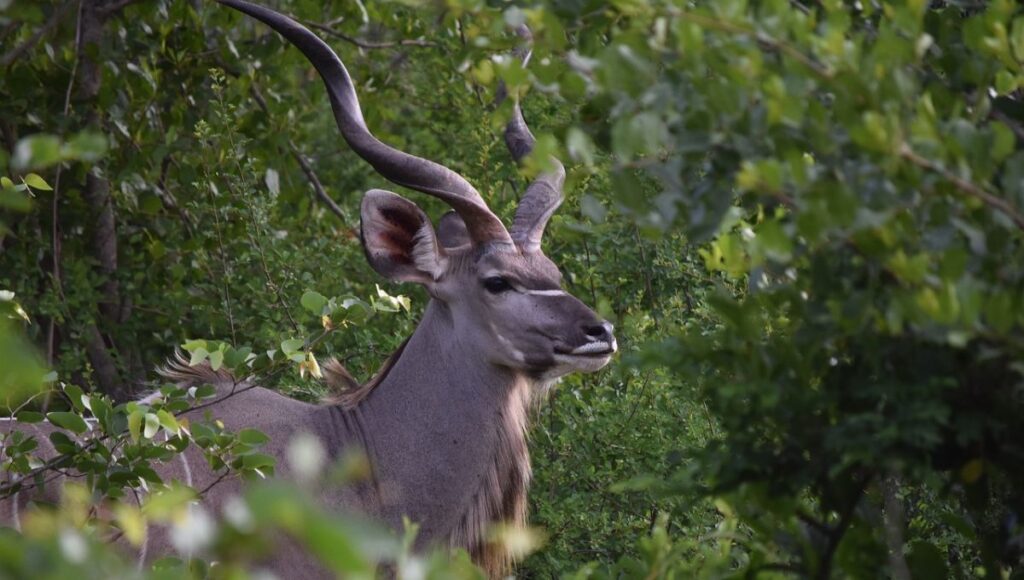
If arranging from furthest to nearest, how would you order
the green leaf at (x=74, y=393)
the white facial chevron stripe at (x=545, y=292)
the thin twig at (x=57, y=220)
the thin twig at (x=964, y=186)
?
the thin twig at (x=57, y=220) < the white facial chevron stripe at (x=545, y=292) < the green leaf at (x=74, y=393) < the thin twig at (x=964, y=186)

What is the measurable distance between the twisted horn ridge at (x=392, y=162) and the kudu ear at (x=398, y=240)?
0.42 feet

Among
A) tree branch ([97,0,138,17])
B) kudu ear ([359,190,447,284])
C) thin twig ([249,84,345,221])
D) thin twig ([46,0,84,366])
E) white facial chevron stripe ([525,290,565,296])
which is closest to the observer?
white facial chevron stripe ([525,290,565,296])

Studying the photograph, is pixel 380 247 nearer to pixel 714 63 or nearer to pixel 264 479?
pixel 264 479

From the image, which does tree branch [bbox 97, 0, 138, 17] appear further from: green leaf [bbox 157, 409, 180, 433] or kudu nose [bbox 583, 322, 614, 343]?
green leaf [bbox 157, 409, 180, 433]

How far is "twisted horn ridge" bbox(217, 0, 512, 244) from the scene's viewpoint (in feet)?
14.2

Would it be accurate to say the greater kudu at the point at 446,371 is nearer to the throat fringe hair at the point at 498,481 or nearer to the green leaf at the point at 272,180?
the throat fringe hair at the point at 498,481

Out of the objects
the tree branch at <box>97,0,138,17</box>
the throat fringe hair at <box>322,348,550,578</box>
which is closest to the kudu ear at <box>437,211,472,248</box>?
the throat fringe hair at <box>322,348,550,578</box>

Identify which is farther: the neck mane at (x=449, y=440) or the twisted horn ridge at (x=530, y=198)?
the twisted horn ridge at (x=530, y=198)

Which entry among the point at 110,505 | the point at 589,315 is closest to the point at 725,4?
the point at 110,505

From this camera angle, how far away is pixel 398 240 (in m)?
4.57

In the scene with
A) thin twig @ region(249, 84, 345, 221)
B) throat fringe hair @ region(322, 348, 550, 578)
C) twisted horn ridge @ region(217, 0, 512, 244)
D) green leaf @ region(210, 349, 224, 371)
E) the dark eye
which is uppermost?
green leaf @ region(210, 349, 224, 371)

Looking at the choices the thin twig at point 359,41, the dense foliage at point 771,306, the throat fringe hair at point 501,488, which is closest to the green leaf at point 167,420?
the dense foliage at point 771,306

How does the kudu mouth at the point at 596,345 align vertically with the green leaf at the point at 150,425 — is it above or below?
below

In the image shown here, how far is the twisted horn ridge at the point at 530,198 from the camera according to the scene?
455cm
